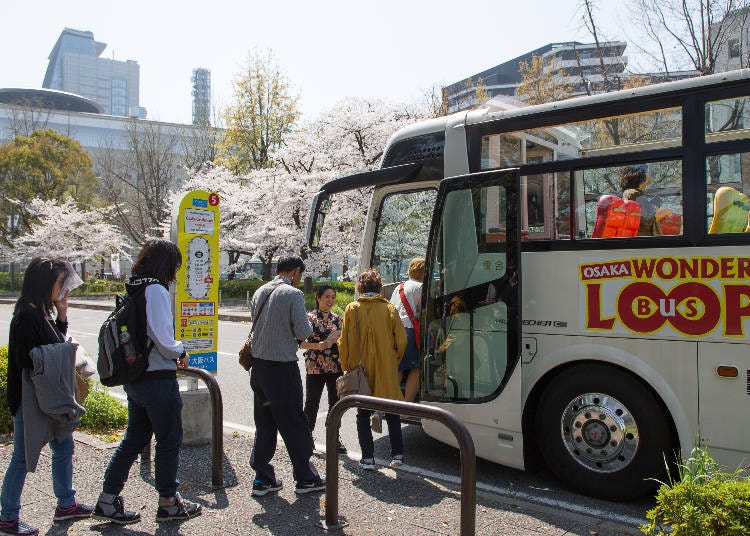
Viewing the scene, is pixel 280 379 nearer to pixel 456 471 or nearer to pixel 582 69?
pixel 456 471

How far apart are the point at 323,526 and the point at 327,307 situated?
238 cm

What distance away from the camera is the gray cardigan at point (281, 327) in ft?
15.8

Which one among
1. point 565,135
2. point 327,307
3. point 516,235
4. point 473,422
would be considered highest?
point 565,135

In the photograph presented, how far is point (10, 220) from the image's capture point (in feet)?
144

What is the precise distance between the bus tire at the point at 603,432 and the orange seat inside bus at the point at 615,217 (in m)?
1.04

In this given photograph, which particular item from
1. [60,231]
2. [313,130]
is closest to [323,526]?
[313,130]

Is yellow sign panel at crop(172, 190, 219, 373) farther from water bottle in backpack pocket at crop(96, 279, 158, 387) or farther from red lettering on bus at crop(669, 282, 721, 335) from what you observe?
red lettering on bus at crop(669, 282, 721, 335)

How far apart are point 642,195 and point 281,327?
2.92m

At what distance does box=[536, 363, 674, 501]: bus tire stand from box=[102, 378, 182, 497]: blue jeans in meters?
2.85

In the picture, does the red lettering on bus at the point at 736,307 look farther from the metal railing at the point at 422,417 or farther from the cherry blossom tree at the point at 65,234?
the cherry blossom tree at the point at 65,234

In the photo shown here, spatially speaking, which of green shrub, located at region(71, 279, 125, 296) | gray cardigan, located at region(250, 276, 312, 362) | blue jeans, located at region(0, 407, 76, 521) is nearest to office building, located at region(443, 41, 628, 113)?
gray cardigan, located at region(250, 276, 312, 362)

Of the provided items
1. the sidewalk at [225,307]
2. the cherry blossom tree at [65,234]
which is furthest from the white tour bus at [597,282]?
the cherry blossom tree at [65,234]

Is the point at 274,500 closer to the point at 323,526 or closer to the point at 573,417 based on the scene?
the point at 323,526

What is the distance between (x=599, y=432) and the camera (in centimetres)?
504
